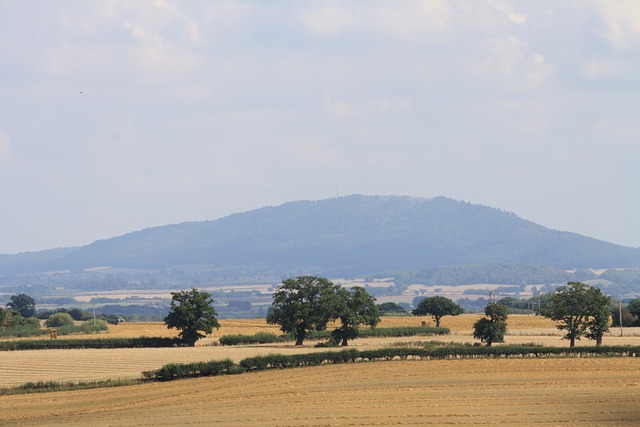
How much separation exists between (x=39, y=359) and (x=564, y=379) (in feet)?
187

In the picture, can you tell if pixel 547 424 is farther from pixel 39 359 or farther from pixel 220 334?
pixel 220 334

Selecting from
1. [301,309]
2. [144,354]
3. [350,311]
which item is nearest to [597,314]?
[350,311]

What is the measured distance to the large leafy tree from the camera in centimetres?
11712

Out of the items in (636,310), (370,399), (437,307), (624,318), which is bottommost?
(370,399)

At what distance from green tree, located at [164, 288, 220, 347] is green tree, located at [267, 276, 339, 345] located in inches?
296

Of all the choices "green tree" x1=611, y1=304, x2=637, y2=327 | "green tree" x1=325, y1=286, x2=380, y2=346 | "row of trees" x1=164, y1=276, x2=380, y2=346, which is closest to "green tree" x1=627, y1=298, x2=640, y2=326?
"green tree" x1=611, y1=304, x2=637, y2=327

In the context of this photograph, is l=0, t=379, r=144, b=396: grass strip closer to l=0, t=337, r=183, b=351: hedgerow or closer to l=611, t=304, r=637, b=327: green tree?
l=0, t=337, r=183, b=351: hedgerow

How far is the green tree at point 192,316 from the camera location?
13388cm

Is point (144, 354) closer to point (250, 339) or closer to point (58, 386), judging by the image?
point (250, 339)

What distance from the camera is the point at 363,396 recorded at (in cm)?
7462

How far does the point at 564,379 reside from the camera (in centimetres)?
8238

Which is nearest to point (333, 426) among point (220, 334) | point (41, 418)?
point (41, 418)

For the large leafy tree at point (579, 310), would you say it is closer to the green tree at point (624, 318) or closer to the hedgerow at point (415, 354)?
the hedgerow at point (415, 354)

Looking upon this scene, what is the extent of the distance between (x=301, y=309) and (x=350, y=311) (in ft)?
20.3
